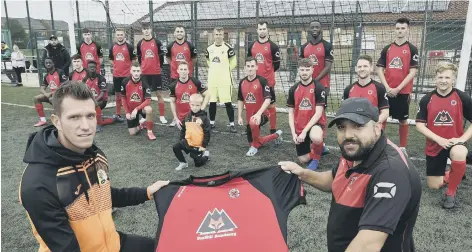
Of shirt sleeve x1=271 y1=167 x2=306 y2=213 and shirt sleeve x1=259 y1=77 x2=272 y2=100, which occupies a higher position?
shirt sleeve x1=259 y1=77 x2=272 y2=100

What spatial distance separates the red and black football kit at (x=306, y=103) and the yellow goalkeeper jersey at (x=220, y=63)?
2.35 meters

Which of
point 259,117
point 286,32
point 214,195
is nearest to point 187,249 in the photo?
point 214,195

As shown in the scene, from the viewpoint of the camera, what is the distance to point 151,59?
8.05 metres

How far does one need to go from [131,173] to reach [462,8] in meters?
10.8

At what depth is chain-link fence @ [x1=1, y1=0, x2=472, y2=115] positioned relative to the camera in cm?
1001

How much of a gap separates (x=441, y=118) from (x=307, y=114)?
1759 mm

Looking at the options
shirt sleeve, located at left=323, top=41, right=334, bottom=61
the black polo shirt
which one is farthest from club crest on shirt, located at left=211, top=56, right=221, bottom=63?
the black polo shirt

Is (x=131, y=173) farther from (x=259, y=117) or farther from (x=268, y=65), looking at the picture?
(x=268, y=65)

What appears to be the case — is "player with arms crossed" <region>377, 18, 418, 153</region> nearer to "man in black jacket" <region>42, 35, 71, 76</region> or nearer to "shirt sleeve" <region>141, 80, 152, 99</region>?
"shirt sleeve" <region>141, 80, 152, 99</region>

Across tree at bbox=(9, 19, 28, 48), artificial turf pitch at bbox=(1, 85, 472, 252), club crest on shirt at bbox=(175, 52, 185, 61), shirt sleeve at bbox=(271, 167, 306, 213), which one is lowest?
artificial turf pitch at bbox=(1, 85, 472, 252)

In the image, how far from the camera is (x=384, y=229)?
183 centimetres

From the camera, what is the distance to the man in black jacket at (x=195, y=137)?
5.32m

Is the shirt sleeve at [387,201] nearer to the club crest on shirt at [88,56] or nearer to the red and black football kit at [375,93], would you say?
the red and black football kit at [375,93]

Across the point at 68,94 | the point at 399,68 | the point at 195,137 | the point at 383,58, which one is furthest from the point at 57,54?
the point at 68,94
